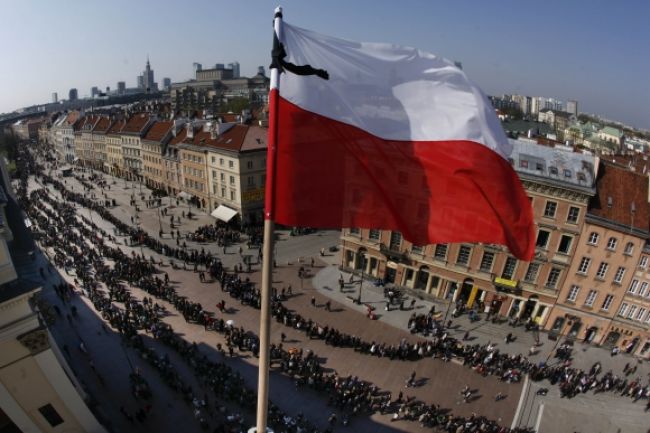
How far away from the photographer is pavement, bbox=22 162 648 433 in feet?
81.6

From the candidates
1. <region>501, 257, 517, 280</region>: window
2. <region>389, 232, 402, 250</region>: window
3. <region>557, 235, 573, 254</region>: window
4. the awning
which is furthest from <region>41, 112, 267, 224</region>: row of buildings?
<region>557, 235, 573, 254</region>: window

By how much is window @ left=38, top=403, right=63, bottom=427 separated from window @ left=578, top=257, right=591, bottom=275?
3819cm

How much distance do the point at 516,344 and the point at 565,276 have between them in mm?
7586

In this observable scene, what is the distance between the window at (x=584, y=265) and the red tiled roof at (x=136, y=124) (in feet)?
269

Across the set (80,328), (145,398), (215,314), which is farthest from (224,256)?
(145,398)

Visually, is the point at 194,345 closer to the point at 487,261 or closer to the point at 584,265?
the point at 487,261

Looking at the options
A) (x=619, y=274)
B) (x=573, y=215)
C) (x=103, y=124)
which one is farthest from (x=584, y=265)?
(x=103, y=124)

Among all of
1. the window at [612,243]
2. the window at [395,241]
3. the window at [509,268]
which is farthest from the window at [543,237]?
the window at [395,241]

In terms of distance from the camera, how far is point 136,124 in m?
84.9

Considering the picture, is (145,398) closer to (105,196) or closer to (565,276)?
(565,276)

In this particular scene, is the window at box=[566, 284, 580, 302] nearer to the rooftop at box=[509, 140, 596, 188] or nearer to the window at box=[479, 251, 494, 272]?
the window at box=[479, 251, 494, 272]

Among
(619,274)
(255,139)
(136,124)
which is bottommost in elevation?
(619,274)

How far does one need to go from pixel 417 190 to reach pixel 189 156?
62.7 m

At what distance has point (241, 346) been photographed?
29.4 m
